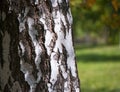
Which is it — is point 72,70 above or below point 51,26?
below

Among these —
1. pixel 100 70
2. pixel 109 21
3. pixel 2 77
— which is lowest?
pixel 100 70

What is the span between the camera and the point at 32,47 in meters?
3.62

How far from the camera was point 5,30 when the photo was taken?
3.67m

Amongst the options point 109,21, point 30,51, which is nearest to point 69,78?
point 30,51

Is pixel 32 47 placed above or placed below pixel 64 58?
above

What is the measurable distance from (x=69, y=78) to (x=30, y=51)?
0.34 metres

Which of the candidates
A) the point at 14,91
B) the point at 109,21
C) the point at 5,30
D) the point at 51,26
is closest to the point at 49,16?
the point at 51,26

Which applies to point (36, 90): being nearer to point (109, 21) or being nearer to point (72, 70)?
point (72, 70)

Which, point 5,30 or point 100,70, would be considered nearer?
point 5,30

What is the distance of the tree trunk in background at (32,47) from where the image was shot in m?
3.62

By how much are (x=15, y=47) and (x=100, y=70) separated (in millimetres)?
15483

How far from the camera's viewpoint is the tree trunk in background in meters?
3.62

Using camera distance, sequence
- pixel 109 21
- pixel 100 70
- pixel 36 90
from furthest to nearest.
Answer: pixel 100 70 → pixel 109 21 → pixel 36 90

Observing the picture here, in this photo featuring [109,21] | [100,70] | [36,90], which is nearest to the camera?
[36,90]
